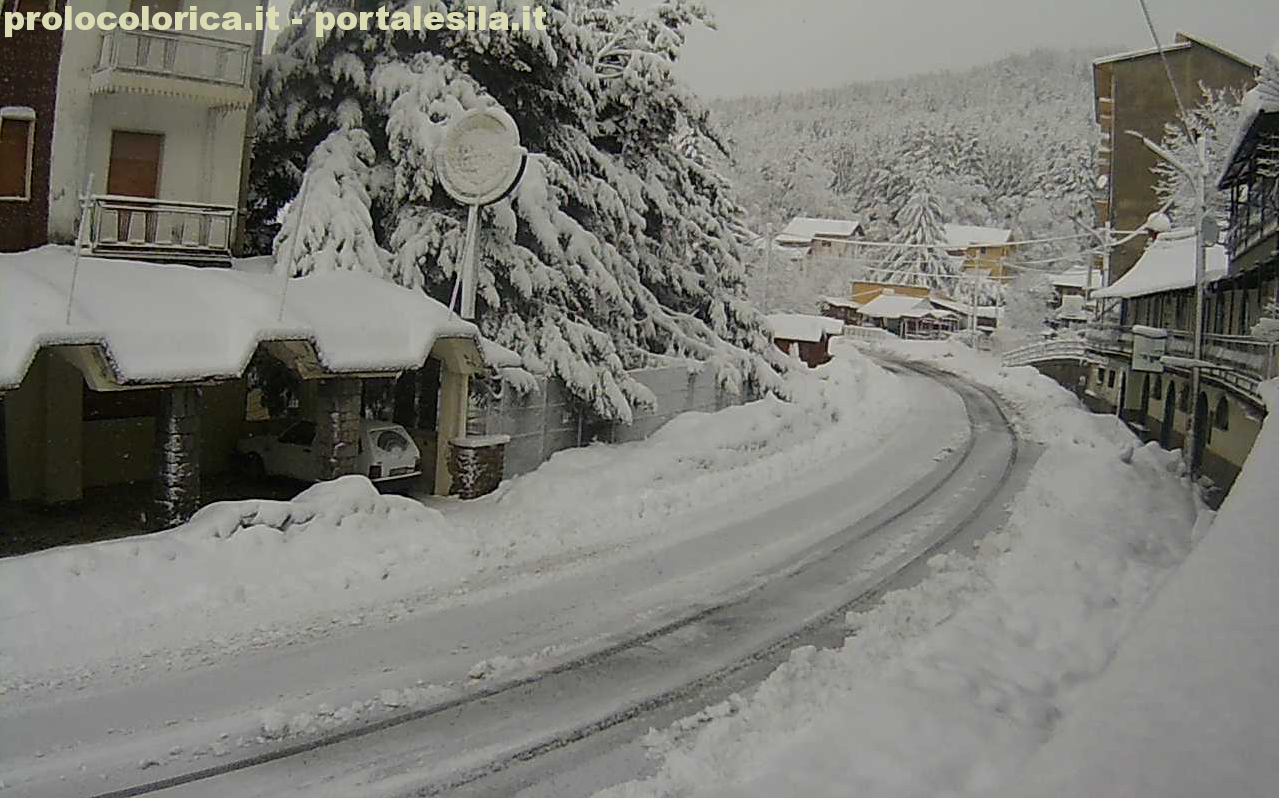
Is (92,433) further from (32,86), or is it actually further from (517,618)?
(517,618)

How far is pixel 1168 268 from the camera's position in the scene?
1708cm

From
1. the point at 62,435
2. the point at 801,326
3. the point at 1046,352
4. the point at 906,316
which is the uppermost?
the point at 906,316

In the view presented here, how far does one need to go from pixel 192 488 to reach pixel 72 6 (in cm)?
667

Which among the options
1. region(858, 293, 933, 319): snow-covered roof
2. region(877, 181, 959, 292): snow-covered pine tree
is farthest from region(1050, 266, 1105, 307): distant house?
region(858, 293, 933, 319): snow-covered roof

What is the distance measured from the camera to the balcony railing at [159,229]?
43.5 feet

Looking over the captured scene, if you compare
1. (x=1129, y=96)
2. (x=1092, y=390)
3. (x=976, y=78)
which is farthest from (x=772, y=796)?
(x=1092, y=390)

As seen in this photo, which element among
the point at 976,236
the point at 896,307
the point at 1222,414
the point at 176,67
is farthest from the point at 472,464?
the point at 896,307

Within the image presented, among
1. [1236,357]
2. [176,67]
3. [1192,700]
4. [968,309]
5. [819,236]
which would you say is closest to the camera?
[1192,700]

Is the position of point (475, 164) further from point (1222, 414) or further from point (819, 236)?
point (819, 236)

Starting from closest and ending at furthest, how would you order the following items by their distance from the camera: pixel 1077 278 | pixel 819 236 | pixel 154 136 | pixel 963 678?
pixel 963 678 < pixel 154 136 < pixel 1077 278 < pixel 819 236

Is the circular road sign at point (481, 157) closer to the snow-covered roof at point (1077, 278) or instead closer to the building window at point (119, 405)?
the building window at point (119, 405)

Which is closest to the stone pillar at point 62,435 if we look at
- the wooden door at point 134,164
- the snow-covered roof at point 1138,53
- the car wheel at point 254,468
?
the car wheel at point 254,468

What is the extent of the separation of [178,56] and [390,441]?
5759 mm

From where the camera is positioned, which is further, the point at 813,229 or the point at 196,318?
the point at 813,229
